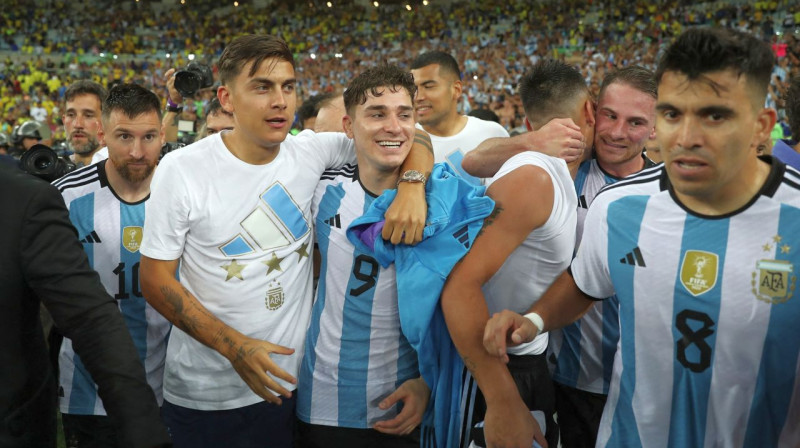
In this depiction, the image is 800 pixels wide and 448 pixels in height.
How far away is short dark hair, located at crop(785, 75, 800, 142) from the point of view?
9.46 ft

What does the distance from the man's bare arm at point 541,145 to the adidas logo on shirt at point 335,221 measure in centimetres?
64

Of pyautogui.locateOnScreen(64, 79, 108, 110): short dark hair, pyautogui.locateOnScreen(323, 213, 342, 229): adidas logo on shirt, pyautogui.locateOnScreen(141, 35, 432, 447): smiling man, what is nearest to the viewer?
pyautogui.locateOnScreen(141, 35, 432, 447): smiling man

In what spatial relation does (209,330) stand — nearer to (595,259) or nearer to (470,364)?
(470,364)

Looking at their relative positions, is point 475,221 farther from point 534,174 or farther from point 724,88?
point 724,88

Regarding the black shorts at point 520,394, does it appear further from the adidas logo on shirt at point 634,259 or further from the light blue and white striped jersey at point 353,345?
the adidas logo on shirt at point 634,259

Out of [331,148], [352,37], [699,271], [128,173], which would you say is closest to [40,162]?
[128,173]

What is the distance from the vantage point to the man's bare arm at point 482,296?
197 cm

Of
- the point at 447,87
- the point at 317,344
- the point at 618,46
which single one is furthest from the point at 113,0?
the point at 317,344

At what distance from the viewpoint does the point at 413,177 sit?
2295 millimetres

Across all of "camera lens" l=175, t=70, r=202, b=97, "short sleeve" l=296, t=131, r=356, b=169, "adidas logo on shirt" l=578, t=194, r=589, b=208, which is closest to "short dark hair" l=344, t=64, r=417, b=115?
"short sleeve" l=296, t=131, r=356, b=169

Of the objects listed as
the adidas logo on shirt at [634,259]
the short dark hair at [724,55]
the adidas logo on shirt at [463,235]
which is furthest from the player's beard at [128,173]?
the short dark hair at [724,55]

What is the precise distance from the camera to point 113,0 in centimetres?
3369

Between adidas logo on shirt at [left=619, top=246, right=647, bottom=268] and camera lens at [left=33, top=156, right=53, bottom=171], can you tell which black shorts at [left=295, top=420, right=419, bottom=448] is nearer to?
adidas logo on shirt at [left=619, top=246, right=647, bottom=268]

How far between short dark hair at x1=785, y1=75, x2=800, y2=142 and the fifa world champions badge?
1564 millimetres
